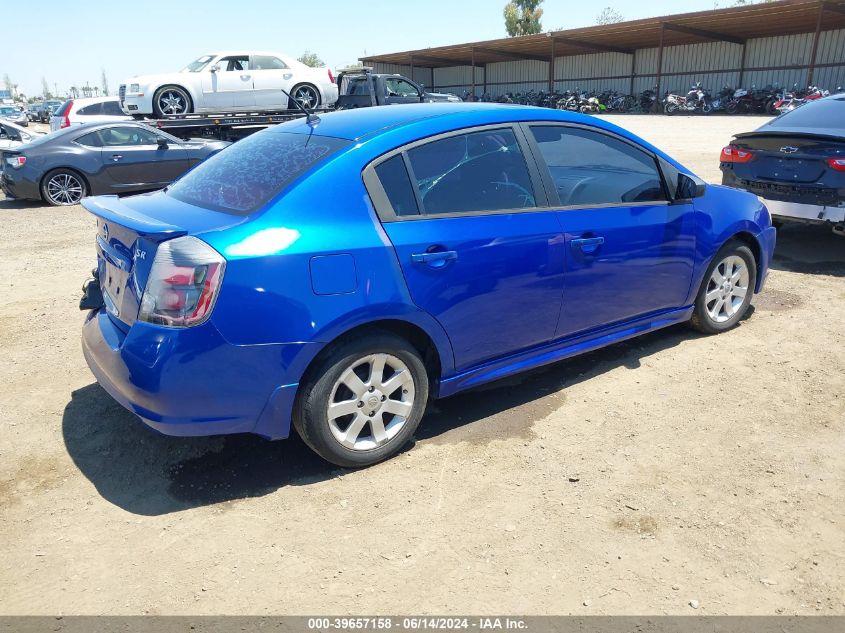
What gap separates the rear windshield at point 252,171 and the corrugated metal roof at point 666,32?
27.5 metres

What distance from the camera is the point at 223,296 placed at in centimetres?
270

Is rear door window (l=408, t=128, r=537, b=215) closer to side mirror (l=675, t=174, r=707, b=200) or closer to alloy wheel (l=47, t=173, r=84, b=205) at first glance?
side mirror (l=675, t=174, r=707, b=200)

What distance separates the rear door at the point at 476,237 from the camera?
317 centimetres

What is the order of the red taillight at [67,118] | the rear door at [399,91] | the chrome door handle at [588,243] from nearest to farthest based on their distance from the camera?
the chrome door handle at [588,243] → the red taillight at [67,118] → the rear door at [399,91]

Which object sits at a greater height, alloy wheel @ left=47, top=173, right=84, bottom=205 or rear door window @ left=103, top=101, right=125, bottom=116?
rear door window @ left=103, top=101, right=125, bottom=116

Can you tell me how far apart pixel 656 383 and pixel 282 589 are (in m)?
2.65

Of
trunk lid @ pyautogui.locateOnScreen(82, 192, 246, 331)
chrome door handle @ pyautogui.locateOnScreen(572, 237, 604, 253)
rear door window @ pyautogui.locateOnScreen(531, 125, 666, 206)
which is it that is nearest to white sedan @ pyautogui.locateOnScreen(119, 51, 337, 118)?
trunk lid @ pyautogui.locateOnScreen(82, 192, 246, 331)

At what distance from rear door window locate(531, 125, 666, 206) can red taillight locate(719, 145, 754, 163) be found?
3.32 metres

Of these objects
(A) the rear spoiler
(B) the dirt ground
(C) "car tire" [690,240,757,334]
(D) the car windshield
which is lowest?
(B) the dirt ground

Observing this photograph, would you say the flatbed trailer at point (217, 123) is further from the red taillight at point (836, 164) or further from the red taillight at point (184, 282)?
the red taillight at point (184, 282)

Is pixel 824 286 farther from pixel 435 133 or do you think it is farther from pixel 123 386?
pixel 123 386

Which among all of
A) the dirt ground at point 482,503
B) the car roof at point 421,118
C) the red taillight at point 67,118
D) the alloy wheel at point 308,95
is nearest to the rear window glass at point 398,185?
the car roof at point 421,118

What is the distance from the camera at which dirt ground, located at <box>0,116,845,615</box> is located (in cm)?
246

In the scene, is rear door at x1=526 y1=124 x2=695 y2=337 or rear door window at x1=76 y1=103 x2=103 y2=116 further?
rear door window at x1=76 y1=103 x2=103 y2=116
